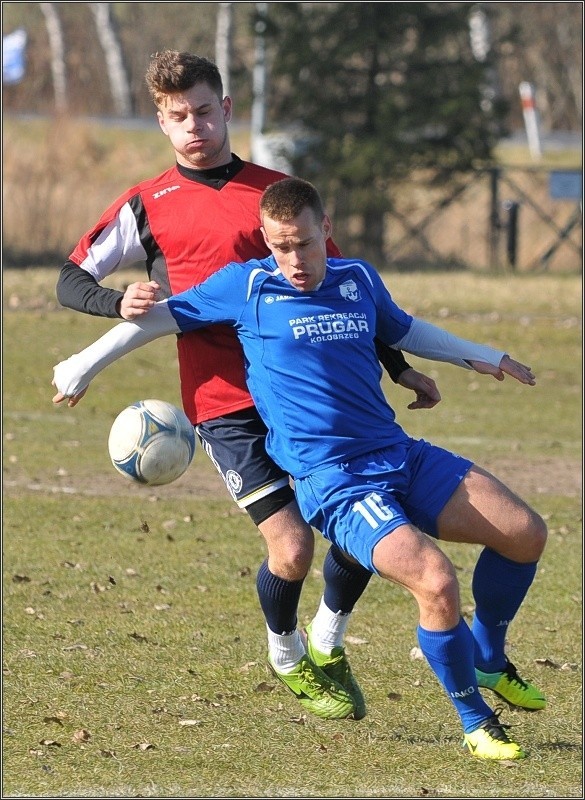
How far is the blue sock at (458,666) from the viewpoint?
15.1 ft

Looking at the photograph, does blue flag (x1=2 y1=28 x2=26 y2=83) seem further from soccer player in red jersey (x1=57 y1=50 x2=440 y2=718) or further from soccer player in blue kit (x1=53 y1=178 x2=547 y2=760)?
soccer player in blue kit (x1=53 y1=178 x2=547 y2=760)

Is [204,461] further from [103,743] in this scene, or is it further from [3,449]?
[103,743]

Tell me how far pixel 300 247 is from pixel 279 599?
1.40 metres

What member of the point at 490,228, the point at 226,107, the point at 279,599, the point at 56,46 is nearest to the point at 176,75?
the point at 226,107

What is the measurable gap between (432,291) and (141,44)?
26061 millimetres

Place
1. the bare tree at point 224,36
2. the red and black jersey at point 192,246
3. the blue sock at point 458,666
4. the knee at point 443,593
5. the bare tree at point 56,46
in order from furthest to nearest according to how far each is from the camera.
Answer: the bare tree at point 56,46, the bare tree at point 224,36, the red and black jersey at point 192,246, the blue sock at point 458,666, the knee at point 443,593

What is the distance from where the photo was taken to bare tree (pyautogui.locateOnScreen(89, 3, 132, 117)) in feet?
135

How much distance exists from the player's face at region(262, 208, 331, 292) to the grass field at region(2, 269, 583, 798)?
5.82 feet

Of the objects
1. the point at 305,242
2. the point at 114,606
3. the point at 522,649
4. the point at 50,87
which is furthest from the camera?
the point at 50,87

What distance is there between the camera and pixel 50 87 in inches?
1727

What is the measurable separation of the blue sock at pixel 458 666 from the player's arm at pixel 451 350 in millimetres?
1009

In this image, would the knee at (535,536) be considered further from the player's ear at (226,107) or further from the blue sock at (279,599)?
the player's ear at (226,107)

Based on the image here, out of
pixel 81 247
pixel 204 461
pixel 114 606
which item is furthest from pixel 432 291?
pixel 81 247

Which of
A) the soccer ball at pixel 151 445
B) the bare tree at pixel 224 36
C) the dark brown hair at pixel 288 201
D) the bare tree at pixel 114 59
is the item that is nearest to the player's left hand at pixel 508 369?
the dark brown hair at pixel 288 201
